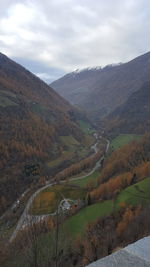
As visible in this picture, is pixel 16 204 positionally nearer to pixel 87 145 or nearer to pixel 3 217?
pixel 3 217

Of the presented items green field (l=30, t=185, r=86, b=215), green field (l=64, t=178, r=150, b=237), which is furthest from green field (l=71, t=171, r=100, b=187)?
green field (l=64, t=178, r=150, b=237)

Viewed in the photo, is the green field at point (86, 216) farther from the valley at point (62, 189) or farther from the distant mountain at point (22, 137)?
the distant mountain at point (22, 137)

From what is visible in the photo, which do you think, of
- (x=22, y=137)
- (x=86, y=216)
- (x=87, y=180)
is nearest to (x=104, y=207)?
(x=86, y=216)

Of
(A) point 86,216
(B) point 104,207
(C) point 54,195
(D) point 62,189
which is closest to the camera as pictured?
(A) point 86,216

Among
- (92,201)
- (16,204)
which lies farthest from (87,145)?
(92,201)

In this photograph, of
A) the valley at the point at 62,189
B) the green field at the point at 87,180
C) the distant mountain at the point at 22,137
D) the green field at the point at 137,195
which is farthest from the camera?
the distant mountain at the point at 22,137

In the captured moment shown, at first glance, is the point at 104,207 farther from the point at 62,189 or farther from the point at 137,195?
the point at 62,189

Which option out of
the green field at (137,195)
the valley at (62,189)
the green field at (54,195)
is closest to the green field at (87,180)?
the valley at (62,189)
